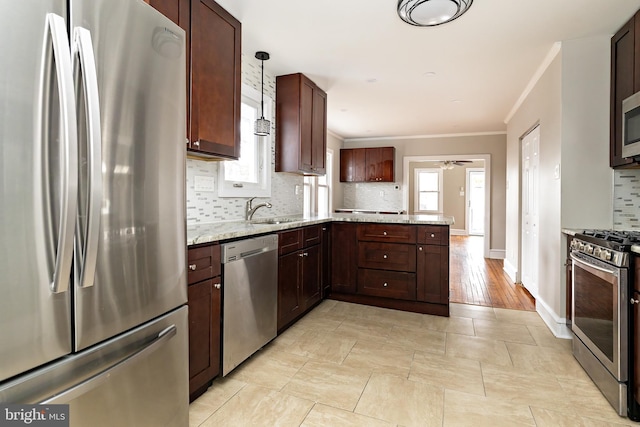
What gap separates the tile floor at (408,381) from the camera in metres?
1.77

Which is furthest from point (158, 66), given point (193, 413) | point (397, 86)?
point (397, 86)

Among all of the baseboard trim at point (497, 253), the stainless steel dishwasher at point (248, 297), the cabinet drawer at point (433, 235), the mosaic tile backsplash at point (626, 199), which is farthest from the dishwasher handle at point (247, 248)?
the baseboard trim at point (497, 253)

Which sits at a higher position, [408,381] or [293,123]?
[293,123]

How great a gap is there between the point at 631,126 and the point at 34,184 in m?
3.26

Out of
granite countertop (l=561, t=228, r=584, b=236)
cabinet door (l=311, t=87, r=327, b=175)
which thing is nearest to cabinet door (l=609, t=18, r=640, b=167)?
granite countertop (l=561, t=228, r=584, b=236)

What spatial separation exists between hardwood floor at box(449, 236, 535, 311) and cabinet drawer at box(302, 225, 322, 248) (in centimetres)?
175

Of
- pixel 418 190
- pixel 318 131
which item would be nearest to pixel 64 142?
pixel 318 131

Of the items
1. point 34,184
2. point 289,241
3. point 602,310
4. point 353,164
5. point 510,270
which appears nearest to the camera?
point 34,184

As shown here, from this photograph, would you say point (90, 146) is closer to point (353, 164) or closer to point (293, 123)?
point (293, 123)

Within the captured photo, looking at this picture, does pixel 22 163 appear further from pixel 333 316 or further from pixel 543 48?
pixel 543 48

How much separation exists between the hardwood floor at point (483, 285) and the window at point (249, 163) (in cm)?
251

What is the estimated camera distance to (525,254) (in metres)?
4.39

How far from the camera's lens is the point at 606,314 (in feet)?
6.34

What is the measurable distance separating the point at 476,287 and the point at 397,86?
8.92 ft
